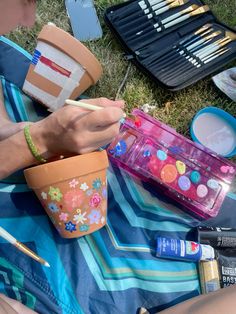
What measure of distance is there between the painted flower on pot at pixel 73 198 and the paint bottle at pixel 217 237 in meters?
0.40

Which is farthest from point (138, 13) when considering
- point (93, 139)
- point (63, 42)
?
point (93, 139)

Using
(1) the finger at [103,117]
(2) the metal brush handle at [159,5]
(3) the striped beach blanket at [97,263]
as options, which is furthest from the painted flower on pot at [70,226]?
(2) the metal brush handle at [159,5]

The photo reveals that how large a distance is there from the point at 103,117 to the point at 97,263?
0.42m

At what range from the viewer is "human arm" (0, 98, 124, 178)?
101 cm

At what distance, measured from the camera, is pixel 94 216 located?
3.71 ft

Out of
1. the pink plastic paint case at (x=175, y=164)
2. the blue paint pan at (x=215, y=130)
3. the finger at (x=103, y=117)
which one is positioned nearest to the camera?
the finger at (x=103, y=117)

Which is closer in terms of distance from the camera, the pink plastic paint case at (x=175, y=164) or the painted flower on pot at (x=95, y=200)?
the painted flower on pot at (x=95, y=200)

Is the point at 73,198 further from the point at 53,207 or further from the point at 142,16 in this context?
the point at 142,16

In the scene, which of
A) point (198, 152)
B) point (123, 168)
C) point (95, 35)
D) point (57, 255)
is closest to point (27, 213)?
point (57, 255)

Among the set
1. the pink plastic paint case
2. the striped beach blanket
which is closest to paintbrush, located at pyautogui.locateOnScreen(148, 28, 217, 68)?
the pink plastic paint case

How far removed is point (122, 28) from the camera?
5.26 ft

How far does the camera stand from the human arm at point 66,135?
1015mm

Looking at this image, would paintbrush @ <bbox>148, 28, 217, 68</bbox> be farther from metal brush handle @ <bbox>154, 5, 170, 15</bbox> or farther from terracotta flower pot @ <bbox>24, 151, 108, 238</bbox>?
terracotta flower pot @ <bbox>24, 151, 108, 238</bbox>

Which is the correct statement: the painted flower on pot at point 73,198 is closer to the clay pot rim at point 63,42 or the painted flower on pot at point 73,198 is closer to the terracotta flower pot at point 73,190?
the terracotta flower pot at point 73,190
